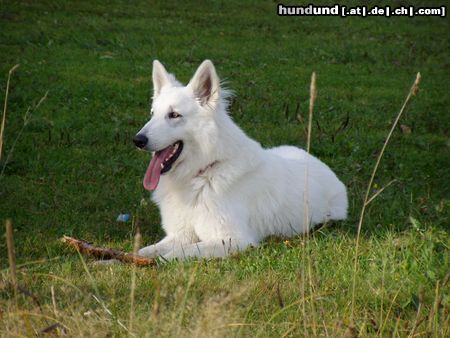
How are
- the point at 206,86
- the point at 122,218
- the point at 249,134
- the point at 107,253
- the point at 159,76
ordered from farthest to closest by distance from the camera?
the point at 249,134 < the point at 122,218 < the point at 159,76 < the point at 206,86 < the point at 107,253

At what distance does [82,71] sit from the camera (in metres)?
12.4

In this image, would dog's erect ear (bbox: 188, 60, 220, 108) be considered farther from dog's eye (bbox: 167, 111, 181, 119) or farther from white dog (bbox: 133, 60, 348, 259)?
dog's eye (bbox: 167, 111, 181, 119)

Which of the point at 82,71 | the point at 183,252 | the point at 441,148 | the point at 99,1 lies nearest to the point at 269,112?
the point at 441,148

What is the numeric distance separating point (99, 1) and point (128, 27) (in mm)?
3649

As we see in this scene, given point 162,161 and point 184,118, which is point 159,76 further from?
point 162,161

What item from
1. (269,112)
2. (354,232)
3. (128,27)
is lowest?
(354,232)

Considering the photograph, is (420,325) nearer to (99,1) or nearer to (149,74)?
(149,74)

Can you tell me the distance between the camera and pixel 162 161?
19.9 ft

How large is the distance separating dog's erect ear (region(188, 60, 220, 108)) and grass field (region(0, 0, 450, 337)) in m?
1.28

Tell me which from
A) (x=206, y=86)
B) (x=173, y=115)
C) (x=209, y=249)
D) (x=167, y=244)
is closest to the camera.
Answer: (x=209, y=249)

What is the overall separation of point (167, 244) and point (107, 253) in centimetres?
58

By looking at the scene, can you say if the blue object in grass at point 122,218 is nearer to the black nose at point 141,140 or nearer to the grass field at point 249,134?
the grass field at point 249,134

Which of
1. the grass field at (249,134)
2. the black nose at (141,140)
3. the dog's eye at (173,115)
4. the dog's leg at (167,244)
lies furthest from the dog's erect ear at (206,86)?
the grass field at (249,134)

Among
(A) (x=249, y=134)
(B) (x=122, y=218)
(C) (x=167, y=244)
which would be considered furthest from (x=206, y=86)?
(A) (x=249, y=134)
